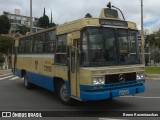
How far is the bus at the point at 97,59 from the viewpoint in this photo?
9953 mm

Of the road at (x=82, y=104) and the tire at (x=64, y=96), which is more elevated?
the tire at (x=64, y=96)

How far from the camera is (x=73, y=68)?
10672 mm

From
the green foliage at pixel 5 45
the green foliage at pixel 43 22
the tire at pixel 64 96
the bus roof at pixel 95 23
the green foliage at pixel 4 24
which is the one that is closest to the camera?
the bus roof at pixel 95 23

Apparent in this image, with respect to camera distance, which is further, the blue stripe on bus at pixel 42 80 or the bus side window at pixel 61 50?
the blue stripe on bus at pixel 42 80

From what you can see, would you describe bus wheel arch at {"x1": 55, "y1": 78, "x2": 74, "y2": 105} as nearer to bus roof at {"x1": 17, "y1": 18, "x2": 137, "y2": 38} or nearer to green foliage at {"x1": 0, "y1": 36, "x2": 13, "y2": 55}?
bus roof at {"x1": 17, "y1": 18, "x2": 137, "y2": 38}

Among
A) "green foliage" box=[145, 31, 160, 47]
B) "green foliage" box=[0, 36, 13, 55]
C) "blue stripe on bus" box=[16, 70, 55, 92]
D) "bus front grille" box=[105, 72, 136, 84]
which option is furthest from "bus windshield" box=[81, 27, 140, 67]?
"green foliage" box=[145, 31, 160, 47]

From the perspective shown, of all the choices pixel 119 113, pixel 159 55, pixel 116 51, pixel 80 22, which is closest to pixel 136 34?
pixel 116 51

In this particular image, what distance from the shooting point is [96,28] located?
10289 mm

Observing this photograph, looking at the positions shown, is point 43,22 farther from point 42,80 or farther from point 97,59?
point 97,59

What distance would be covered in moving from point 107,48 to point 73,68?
1286 mm

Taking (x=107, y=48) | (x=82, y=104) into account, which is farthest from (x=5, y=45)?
(x=107, y=48)

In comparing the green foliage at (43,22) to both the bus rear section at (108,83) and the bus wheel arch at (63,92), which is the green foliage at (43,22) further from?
the bus rear section at (108,83)

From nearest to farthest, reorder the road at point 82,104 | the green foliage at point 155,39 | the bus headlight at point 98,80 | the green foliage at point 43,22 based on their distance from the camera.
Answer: the bus headlight at point 98,80 < the road at point 82,104 < the green foliage at point 155,39 < the green foliage at point 43,22

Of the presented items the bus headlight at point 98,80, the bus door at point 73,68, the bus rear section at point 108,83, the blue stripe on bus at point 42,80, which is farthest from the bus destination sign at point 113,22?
the blue stripe on bus at point 42,80
